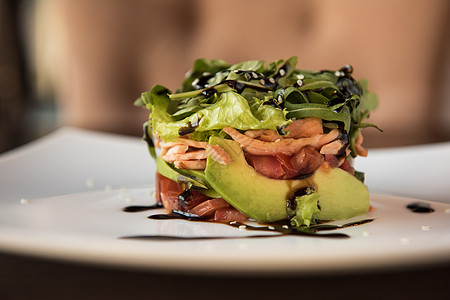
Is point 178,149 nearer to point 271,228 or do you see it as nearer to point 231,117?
point 231,117

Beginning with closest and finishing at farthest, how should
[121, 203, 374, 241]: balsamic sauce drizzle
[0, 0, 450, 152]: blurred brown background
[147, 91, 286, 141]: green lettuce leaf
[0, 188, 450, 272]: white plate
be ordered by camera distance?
[0, 188, 450, 272]: white plate
[121, 203, 374, 241]: balsamic sauce drizzle
[147, 91, 286, 141]: green lettuce leaf
[0, 0, 450, 152]: blurred brown background

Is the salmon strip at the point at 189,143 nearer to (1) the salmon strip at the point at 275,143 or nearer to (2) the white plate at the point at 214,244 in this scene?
(1) the salmon strip at the point at 275,143

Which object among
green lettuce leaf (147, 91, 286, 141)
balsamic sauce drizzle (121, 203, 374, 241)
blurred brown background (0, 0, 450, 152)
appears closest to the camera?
balsamic sauce drizzle (121, 203, 374, 241)

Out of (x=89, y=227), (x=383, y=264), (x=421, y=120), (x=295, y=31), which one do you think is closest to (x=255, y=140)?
(x=89, y=227)

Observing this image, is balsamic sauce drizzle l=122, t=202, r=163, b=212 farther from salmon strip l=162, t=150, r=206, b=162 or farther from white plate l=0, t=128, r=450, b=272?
salmon strip l=162, t=150, r=206, b=162

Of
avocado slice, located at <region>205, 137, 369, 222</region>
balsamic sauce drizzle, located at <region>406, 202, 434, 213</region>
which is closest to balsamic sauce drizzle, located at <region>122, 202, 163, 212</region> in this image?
avocado slice, located at <region>205, 137, 369, 222</region>
